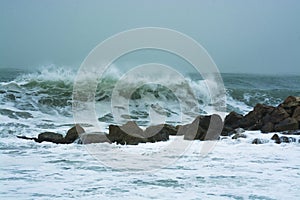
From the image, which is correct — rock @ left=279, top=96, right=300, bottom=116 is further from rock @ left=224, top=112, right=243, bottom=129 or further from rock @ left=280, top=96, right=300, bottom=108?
rock @ left=224, top=112, right=243, bottom=129

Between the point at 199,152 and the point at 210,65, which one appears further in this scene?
the point at 199,152

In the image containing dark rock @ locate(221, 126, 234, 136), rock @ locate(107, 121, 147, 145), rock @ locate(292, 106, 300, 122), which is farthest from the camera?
rock @ locate(292, 106, 300, 122)

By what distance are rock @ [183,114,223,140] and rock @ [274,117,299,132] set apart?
1363 millimetres

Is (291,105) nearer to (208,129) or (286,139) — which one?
(286,139)

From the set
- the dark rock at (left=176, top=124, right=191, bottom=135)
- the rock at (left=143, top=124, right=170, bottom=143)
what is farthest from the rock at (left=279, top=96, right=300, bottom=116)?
the rock at (left=143, top=124, right=170, bottom=143)

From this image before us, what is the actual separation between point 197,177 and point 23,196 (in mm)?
2300

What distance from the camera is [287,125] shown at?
9.94 metres

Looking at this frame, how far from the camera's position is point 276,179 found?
5539mm

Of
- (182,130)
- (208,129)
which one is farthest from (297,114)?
(182,130)

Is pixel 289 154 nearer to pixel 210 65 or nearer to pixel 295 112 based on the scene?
pixel 210 65

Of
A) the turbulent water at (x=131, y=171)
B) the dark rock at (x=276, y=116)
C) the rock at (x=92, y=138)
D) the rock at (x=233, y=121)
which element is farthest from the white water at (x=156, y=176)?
the rock at (x=233, y=121)

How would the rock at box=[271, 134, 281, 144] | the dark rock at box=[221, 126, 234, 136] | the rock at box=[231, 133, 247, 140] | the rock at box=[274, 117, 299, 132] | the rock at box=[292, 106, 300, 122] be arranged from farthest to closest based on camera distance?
the rock at box=[292, 106, 300, 122] < the dark rock at box=[221, 126, 234, 136] < the rock at box=[274, 117, 299, 132] < the rock at box=[231, 133, 247, 140] < the rock at box=[271, 134, 281, 144]

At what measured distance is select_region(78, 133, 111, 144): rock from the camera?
348 inches

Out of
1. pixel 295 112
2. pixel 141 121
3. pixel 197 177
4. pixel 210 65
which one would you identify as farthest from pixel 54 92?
pixel 197 177
